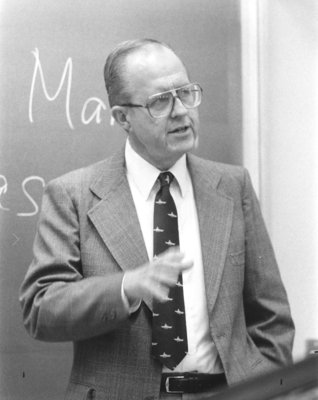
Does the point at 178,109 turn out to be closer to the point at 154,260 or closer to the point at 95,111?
the point at 154,260

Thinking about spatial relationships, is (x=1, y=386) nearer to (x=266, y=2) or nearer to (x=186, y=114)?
(x=186, y=114)

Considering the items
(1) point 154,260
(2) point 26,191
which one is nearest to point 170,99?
(1) point 154,260

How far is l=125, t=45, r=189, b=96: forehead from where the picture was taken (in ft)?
6.69

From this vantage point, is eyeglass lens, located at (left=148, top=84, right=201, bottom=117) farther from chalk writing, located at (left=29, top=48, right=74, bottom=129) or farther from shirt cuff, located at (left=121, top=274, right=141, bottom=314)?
chalk writing, located at (left=29, top=48, right=74, bottom=129)

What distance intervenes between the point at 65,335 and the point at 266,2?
1.51 m

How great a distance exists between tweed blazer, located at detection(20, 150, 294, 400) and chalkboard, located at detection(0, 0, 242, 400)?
1.87ft

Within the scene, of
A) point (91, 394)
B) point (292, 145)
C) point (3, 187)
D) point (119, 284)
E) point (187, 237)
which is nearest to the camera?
point (119, 284)

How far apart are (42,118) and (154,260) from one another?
3.15 feet

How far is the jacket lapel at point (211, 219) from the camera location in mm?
1999

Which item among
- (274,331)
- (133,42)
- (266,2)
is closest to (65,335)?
(274,331)

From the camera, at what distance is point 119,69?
6.91ft

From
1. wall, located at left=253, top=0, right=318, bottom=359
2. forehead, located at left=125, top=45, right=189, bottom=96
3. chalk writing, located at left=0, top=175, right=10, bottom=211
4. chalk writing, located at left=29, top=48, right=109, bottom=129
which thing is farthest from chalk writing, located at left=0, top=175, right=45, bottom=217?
wall, located at left=253, top=0, right=318, bottom=359

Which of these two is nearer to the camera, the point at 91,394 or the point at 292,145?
the point at 91,394

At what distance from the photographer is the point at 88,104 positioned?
8.86 feet
